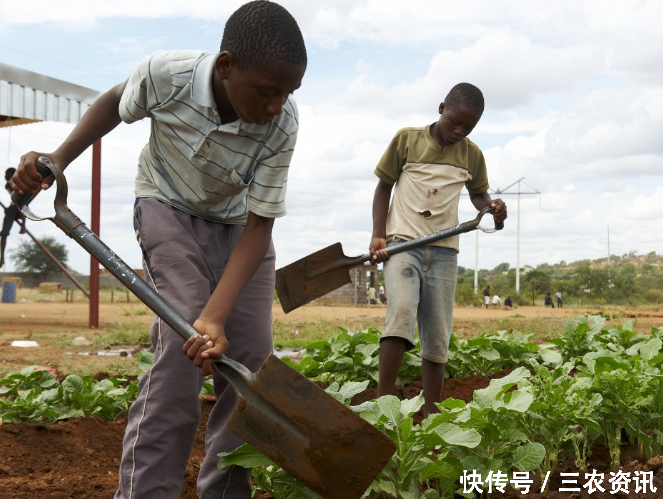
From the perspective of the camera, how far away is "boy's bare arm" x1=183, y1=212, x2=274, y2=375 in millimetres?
2254

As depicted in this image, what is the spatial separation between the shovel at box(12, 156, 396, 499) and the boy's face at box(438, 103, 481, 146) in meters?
1.99

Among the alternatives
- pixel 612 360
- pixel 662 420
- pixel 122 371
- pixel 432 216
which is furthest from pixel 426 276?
pixel 122 371

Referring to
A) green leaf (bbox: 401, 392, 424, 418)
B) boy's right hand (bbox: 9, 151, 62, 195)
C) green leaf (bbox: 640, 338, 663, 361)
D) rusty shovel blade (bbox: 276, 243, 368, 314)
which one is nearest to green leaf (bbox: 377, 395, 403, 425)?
green leaf (bbox: 401, 392, 424, 418)

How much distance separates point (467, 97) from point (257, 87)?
6.23 ft

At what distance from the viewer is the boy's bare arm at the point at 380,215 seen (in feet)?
13.3

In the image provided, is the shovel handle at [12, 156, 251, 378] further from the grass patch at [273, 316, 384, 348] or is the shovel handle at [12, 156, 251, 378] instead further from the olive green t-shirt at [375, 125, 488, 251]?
the grass patch at [273, 316, 384, 348]

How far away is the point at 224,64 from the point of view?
2297 mm

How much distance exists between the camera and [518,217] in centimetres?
4519

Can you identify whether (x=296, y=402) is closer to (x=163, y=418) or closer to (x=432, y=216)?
(x=163, y=418)

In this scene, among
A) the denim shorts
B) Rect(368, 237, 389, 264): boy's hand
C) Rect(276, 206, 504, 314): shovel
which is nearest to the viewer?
the denim shorts

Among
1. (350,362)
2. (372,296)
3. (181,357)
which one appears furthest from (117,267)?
(372,296)

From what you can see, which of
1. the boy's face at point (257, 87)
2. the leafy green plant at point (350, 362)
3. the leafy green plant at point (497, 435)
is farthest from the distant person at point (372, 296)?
the boy's face at point (257, 87)

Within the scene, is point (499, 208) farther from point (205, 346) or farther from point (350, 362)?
point (205, 346)

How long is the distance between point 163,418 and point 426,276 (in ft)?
6.07
